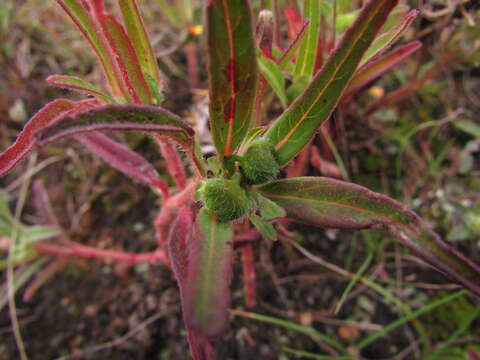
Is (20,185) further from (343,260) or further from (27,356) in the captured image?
(343,260)

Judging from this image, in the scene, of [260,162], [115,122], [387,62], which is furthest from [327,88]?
[387,62]

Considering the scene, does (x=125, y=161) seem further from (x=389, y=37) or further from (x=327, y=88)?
(x=389, y=37)

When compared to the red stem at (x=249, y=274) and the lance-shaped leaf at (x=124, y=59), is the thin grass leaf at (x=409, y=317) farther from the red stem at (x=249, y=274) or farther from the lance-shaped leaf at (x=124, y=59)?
the lance-shaped leaf at (x=124, y=59)

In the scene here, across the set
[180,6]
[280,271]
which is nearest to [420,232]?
[280,271]

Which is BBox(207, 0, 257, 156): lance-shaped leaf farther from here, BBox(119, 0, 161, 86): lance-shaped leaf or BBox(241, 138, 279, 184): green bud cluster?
BBox(119, 0, 161, 86): lance-shaped leaf

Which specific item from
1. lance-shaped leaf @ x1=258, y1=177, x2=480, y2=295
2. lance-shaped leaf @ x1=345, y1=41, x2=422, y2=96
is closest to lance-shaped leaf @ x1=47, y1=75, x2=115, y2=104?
lance-shaped leaf @ x1=258, y1=177, x2=480, y2=295

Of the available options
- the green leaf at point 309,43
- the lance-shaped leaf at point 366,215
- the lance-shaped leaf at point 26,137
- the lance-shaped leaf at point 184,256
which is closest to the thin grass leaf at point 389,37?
the green leaf at point 309,43
